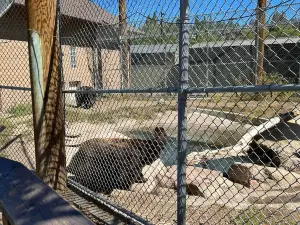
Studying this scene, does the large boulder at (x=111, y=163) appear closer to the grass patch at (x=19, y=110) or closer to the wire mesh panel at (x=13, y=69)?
the wire mesh panel at (x=13, y=69)

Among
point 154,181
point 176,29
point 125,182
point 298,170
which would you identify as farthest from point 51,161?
point 298,170

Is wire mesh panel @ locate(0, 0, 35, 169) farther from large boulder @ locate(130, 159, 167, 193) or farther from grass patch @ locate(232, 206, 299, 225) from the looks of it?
grass patch @ locate(232, 206, 299, 225)

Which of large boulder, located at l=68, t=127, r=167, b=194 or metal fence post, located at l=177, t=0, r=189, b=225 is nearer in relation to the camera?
metal fence post, located at l=177, t=0, r=189, b=225

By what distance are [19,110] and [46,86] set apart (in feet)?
27.5

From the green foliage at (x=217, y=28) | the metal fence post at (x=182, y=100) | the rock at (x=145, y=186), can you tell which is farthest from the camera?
the rock at (x=145, y=186)

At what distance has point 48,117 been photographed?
12.0ft

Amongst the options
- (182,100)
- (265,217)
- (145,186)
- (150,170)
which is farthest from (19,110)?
(182,100)

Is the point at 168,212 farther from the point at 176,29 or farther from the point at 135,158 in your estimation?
the point at 176,29

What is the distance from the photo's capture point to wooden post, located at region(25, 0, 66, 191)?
139 inches

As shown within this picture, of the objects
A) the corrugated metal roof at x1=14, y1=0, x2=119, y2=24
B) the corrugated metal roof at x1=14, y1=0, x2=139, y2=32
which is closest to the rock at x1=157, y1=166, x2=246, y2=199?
the corrugated metal roof at x1=14, y1=0, x2=139, y2=32

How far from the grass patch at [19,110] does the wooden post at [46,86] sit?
304 inches

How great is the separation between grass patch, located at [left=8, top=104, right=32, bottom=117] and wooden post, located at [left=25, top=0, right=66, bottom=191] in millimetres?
7734

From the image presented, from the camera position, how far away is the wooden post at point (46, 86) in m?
3.54

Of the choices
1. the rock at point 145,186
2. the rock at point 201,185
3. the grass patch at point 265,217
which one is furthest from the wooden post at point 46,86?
the grass patch at point 265,217
